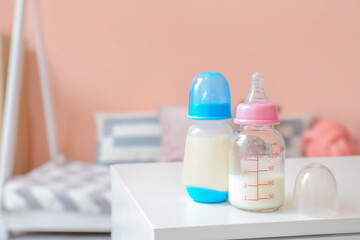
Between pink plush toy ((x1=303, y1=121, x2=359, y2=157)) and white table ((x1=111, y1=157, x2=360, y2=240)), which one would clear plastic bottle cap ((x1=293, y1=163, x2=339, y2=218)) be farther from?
pink plush toy ((x1=303, y1=121, x2=359, y2=157))

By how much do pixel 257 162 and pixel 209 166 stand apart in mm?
75

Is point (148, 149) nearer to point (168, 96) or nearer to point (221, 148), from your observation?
point (168, 96)

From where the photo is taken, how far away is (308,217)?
23.8 inches

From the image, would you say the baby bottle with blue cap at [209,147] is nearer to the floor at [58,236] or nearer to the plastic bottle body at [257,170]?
the plastic bottle body at [257,170]

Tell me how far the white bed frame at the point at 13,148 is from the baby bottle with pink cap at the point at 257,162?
140 cm

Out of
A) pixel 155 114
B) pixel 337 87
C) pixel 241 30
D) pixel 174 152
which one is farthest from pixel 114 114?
pixel 337 87

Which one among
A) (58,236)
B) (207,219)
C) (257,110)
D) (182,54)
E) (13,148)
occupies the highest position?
(182,54)

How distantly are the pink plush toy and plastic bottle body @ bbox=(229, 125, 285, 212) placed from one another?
1.72 metres

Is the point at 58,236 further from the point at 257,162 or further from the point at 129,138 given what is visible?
the point at 257,162

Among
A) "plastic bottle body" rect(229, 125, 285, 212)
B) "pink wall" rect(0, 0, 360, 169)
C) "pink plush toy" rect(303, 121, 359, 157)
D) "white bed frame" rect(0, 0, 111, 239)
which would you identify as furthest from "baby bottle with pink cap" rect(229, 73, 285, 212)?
"pink wall" rect(0, 0, 360, 169)

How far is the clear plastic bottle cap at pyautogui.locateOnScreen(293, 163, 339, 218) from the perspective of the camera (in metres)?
0.61

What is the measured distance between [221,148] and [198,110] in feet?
0.21

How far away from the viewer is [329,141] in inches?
89.9

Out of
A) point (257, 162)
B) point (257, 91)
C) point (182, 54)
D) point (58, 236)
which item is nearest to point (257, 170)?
point (257, 162)
